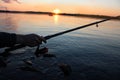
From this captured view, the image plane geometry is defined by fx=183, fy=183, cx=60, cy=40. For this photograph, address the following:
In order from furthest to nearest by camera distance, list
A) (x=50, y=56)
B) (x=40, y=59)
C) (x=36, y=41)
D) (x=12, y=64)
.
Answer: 1. (x=50, y=56)
2. (x=40, y=59)
3. (x=12, y=64)
4. (x=36, y=41)

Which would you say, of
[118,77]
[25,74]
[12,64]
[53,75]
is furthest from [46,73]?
[118,77]

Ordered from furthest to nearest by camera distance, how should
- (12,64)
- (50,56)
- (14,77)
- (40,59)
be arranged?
(50,56), (40,59), (12,64), (14,77)

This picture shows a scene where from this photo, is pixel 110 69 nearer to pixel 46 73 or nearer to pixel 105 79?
pixel 105 79

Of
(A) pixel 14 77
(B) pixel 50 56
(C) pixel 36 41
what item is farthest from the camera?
(B) pixel 50 56

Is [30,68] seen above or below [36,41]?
below

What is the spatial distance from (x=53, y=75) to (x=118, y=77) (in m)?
4.51

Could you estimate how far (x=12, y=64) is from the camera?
1344 centimetres

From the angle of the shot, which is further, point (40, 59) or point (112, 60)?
point (112, 60)

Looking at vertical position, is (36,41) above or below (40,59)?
above

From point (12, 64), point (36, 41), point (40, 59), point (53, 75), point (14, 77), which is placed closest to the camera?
point (36, 41)

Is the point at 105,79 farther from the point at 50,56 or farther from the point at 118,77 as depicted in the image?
the point at 50,56

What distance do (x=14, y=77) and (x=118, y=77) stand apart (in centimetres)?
695

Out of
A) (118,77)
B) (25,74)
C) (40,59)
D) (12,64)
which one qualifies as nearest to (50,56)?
(40,59)

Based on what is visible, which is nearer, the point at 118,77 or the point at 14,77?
the point at 14,77
